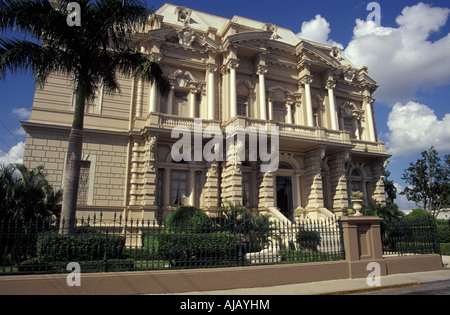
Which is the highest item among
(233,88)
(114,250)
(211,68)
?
(211,68)

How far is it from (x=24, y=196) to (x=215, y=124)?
10.6 m

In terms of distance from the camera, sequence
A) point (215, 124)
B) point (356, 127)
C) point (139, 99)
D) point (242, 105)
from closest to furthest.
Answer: point (215, 124), point (139, 99), point (242, 105), point (356, 127)

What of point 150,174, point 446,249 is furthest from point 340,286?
point 446,249

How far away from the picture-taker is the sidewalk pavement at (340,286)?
819cm

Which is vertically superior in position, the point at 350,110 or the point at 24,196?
the point at 350,110

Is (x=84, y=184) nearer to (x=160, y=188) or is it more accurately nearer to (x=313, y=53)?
(x=160, y=188)

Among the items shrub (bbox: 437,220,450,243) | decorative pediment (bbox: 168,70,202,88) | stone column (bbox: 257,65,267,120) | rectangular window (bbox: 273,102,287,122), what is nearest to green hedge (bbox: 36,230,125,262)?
decorative pediment (bbox: 168,70,202,88)

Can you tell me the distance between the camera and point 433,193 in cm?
2886

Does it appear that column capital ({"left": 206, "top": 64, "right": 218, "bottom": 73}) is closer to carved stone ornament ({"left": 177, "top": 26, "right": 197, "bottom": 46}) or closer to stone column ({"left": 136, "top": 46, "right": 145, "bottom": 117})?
carved stone ornament ({"left": 177, "top": 26, "right": 197, "bottom": 46})

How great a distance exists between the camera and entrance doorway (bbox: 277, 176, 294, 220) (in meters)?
21.3

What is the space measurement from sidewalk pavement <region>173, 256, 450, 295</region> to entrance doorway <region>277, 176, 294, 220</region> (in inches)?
429

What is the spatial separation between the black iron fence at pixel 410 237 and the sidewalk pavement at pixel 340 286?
1.21 m

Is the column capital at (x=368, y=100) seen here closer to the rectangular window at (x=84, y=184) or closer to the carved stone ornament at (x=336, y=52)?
the carved stone ornament at (x=336, y=52)

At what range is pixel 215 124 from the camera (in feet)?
62.8
